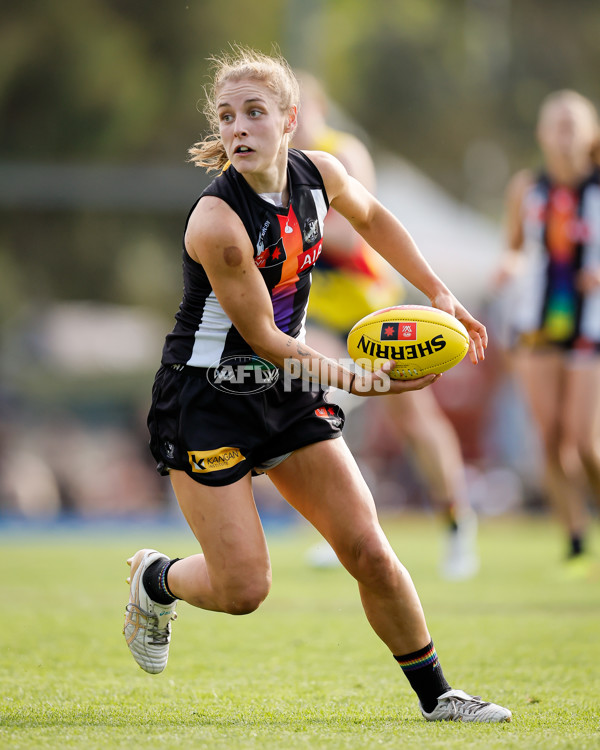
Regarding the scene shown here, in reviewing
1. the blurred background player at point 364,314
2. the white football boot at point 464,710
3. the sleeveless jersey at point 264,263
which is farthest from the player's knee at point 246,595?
the blurred background player at point 364,314

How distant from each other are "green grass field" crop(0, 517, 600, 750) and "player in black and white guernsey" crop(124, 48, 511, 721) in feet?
1.04

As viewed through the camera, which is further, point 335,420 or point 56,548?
point 56,548

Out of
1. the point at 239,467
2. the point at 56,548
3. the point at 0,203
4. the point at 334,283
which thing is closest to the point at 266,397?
the point at 239,467

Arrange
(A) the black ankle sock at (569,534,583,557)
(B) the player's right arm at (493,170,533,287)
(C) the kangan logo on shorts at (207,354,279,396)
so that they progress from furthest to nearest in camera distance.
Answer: (B) the player's right arm at (493,170,533,287)
(A) the black ankle sock at (569,534,583,557)
(C) the kangan logo on shorts at (207,354,279,396)

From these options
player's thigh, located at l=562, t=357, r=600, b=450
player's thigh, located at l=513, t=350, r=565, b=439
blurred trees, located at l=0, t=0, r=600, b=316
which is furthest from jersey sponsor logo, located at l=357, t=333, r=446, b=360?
blurred trees, located at l=0, t=0, r=600, b=316

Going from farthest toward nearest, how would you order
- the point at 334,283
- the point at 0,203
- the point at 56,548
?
1. the point at 0,203
2. the point at 56,548
3. the point at 334,283

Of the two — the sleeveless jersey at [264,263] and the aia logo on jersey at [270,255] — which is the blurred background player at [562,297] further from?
the aia logo on jersey at [270,255]

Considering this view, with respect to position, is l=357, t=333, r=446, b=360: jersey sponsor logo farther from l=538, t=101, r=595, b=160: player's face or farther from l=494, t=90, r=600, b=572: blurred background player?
l=538, t=101, r=595, b=160: player's face

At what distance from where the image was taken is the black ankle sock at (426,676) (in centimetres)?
346

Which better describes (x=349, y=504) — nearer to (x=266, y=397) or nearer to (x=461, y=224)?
(x=266, y=397)

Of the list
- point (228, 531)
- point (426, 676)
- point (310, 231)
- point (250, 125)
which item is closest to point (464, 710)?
point (426, 676)

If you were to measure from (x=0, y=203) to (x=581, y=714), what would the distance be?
20078 millimetres

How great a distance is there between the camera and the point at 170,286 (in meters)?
23.6

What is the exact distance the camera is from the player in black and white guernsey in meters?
3.44
